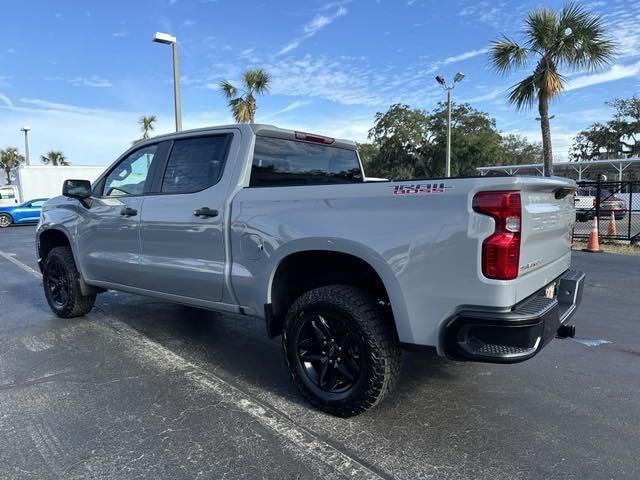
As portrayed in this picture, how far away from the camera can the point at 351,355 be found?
3.17 meters

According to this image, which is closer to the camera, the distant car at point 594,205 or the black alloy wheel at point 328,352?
the black alloy wheel at point 328,352

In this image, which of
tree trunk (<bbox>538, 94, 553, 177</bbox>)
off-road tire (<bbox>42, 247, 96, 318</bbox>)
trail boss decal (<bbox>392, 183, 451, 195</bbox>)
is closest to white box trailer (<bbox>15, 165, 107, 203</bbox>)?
tree trunk (<bbox>538, 94, 553, 177</bbox>)

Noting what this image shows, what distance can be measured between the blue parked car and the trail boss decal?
80.2 ft

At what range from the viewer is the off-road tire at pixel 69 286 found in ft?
17.8

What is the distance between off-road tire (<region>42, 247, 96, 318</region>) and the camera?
214 inches

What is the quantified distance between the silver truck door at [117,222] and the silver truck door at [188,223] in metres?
0.18

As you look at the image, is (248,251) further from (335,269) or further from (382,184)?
(382,184)

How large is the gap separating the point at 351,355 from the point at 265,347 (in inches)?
66.6

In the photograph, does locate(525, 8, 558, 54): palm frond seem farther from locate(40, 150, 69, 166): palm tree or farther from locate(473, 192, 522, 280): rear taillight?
locate(40, 150, 69, 166): palm tree

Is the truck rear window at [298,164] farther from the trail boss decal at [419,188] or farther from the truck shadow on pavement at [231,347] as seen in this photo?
the truck shadow on pavement at [231,347]

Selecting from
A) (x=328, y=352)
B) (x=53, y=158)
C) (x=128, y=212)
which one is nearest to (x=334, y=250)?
(x=328, y=352)

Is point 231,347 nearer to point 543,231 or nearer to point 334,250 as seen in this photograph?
point 334,250

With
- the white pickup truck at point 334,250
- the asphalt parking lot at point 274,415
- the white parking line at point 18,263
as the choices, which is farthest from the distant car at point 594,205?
the white parking line at point 18,263

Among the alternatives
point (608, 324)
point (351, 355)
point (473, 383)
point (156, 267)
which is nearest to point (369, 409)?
point (351, 355)
